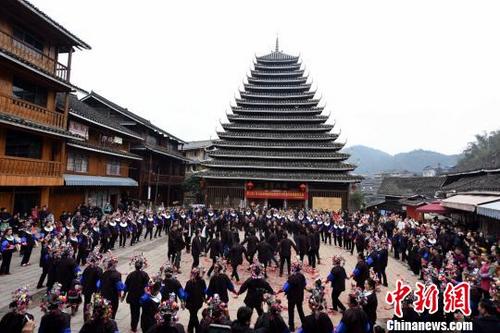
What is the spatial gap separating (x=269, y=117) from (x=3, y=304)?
37446mm

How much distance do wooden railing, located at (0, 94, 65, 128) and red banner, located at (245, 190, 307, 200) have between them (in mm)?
22083

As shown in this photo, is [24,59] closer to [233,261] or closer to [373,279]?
[233,261]

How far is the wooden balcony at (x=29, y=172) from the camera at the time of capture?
51.8ft

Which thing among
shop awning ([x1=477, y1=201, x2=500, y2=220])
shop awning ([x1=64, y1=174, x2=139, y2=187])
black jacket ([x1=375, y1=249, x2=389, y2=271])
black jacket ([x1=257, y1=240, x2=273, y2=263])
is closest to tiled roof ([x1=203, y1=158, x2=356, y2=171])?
shop awning ([x1=64, y1=174, x2=139, y2=187])

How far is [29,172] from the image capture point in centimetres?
1752

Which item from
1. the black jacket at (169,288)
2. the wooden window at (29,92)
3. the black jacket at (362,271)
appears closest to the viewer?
the black jacket at (169,288)

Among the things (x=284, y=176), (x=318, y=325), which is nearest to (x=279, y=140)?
(x=284, y=176)

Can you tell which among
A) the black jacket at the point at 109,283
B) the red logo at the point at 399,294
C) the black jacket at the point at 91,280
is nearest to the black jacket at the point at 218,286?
the black jacket at the point at 109,283

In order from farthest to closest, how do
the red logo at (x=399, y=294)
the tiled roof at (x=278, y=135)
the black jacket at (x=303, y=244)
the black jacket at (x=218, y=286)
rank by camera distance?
the tiled roof at (x=278, y=135), the black jacket at (x=303, y=244), the black jacket at (x=218, y=286), the red logo at (x=399, y=294)

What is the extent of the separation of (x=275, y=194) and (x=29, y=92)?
84.7 ft

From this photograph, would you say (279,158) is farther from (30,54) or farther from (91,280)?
(91,280)

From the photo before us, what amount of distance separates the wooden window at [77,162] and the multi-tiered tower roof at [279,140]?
15.7 meters

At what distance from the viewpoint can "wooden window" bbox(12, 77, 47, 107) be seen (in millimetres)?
17766

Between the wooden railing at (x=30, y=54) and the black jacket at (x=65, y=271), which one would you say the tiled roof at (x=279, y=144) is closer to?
the wooden railing at (x=30, y=54)
